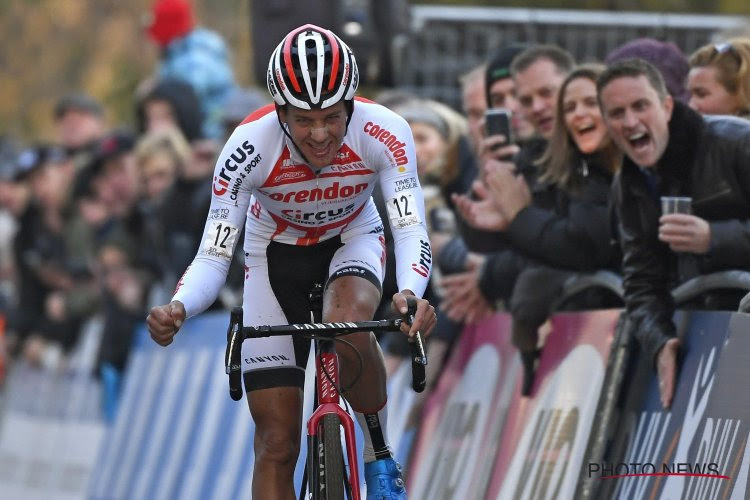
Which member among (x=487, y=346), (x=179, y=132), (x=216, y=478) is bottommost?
(x=216, y=478)

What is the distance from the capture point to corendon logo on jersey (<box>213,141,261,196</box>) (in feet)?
26.1

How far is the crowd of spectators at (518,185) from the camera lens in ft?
25.8

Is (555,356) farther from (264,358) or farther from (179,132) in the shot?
(179,132)

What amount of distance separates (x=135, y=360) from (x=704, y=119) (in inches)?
370

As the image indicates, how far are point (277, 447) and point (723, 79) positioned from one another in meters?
2.59

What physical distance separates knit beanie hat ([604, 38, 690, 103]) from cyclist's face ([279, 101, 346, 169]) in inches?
78.4

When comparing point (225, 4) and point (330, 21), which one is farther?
point (225, 4)

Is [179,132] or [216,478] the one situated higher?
[179,132]

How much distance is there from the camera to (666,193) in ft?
26.2

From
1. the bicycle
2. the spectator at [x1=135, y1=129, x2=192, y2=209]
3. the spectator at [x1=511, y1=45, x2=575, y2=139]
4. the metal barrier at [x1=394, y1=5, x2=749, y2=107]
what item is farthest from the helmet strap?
the metal barrier at [x1=394, y1=5, x2=749, y2=107]

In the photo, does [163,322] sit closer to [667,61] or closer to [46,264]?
[667,61]

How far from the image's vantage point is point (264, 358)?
824cm

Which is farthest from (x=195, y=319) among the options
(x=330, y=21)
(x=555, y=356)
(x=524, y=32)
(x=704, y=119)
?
(x=704, y=119)

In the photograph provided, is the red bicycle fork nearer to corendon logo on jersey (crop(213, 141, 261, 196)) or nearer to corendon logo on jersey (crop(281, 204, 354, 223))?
corendon logo on jersey (crop(281, 204, 354, 223))
